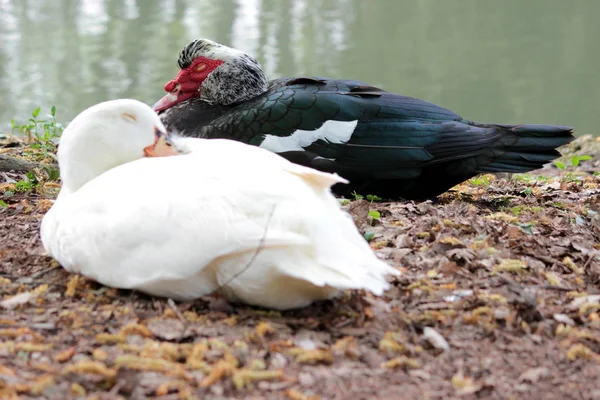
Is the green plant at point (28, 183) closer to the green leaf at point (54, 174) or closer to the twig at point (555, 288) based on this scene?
the green leaf at point (54, 174)

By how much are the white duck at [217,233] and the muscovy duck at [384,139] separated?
1.79m

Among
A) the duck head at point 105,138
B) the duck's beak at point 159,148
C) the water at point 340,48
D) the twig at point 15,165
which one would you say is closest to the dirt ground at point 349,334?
the duck head at point 105,138

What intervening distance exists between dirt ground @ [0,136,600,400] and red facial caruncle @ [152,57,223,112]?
2252 mm

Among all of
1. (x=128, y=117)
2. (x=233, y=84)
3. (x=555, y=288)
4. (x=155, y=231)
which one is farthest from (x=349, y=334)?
(x=233, y=84)

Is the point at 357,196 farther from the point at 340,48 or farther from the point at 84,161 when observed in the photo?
the point at 340,48

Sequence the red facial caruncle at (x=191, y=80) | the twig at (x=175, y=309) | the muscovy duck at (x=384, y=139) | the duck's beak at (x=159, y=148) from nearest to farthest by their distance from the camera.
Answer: the twig at (x=175, y=309) → the duck's beak at (x=159, y=148) → the muscovy duck at (x=384, y=139) → the red facial caruncle at (x=191, y=80)

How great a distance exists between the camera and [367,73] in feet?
48.0

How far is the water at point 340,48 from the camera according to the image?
42.1ft

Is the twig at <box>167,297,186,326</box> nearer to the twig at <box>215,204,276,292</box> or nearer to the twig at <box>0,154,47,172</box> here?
the twig at <box>215,204,276,292</box>

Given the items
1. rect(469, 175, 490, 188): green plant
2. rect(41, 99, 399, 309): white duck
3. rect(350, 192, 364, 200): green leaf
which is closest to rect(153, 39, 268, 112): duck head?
rect(350, 192, 364, 200): green leaf

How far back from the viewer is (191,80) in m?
5.77

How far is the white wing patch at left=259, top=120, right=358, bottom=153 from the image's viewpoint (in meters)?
4.97

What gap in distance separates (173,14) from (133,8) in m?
1.56

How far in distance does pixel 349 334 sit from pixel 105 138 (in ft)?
4.63
